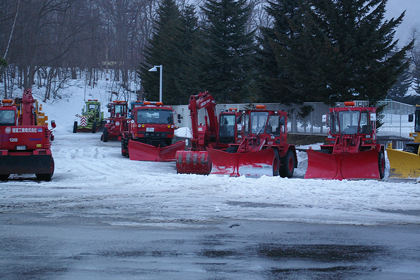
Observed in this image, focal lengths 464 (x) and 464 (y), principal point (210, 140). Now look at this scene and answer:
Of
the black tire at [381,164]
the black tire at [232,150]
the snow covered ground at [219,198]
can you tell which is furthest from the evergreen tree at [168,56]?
the snow covered ground at [219,198]

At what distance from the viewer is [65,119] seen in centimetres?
5175

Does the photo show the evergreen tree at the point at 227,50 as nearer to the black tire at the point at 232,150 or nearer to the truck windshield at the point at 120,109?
the truck windshield at the point at 120,109

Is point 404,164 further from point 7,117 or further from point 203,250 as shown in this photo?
point 7,117

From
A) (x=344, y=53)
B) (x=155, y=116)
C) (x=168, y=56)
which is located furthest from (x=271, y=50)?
(x=168, y=56)

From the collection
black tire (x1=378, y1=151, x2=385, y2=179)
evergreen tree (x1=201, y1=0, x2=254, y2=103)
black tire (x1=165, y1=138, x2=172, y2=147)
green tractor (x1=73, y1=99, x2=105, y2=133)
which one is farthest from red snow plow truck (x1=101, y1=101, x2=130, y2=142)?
black tire (x1=378, y1=151, x2=385, y2=179)

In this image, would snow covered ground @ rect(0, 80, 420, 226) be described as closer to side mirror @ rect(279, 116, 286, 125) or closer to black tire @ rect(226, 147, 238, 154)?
black tire @ rect(226, 147, 238, 154)

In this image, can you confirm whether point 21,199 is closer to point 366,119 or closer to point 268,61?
point 366,119

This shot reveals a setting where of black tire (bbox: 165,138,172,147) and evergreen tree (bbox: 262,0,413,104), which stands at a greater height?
evergreen tree (bbox: 262,0,413,104)

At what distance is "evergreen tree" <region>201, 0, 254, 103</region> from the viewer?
→ 32.8 metres

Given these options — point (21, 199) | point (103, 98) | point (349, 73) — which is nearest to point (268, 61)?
point (349, 73)

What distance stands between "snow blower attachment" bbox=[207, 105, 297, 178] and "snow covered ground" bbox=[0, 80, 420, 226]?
180 centimetres

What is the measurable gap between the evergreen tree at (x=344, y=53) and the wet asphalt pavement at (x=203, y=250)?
1622 centimetres

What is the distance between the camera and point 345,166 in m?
14.7

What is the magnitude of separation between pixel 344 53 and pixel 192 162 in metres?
11.7
